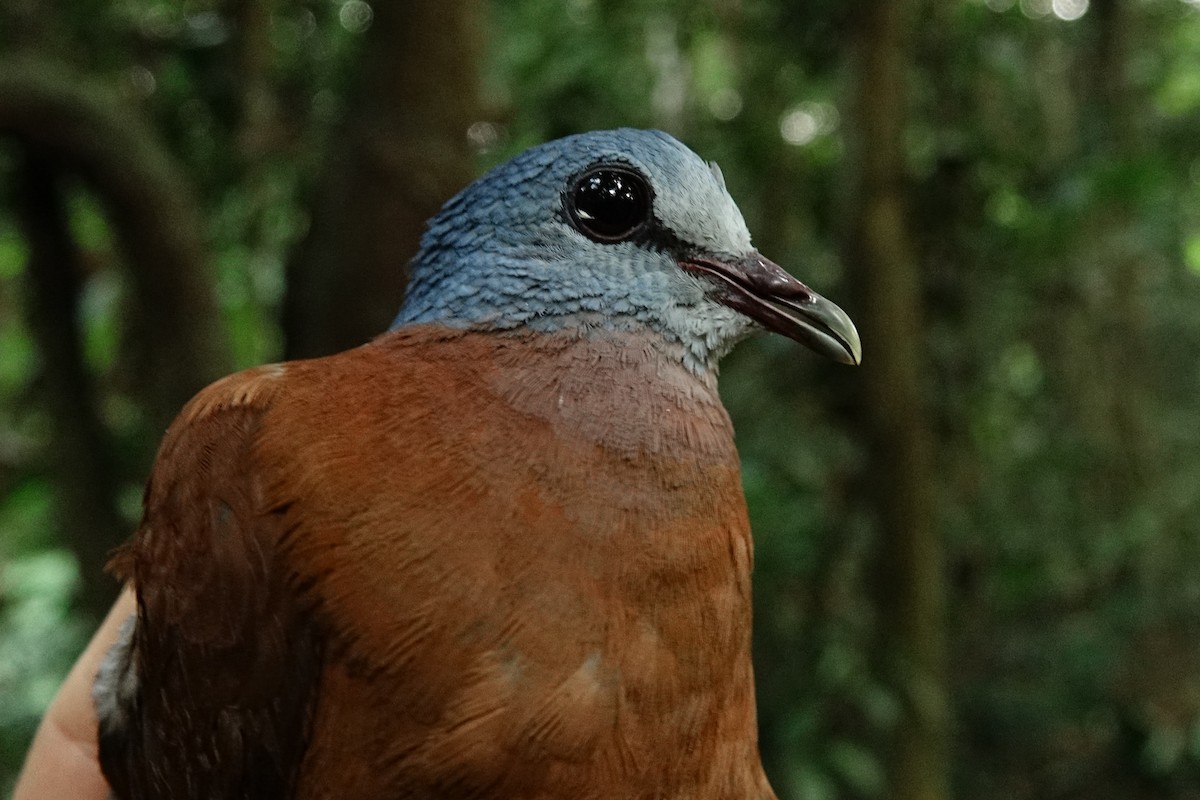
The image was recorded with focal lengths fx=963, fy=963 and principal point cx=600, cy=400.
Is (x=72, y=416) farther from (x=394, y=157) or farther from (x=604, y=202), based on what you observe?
A: (x=604, y=202)

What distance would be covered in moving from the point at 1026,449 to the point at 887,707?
2386 mm

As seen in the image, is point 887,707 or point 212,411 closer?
point 212,411

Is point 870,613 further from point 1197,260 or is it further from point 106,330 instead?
point 1197,260

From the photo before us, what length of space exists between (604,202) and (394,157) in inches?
47.5

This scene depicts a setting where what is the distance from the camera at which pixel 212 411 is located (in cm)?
107

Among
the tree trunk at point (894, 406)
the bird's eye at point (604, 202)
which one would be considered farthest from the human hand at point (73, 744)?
the tree trunk at point (894, 406)

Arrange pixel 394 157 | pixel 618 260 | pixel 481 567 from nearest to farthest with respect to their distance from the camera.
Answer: pixel 481 567 → pixel 618 260 → pixel 394 157

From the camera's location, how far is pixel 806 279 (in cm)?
305

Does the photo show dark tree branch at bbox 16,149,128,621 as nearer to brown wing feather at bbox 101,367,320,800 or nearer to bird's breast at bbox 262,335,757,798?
brown wing feather at bbox 101,367,320,800

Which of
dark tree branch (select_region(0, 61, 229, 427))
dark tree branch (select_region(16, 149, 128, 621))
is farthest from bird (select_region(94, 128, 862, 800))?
dark tree branch (select_region(16, 149, 128, 621))

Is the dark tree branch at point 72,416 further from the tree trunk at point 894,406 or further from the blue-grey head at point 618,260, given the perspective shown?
the tree trunk at point 894,406

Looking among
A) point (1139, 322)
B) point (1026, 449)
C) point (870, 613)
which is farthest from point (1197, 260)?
point (870, 613)

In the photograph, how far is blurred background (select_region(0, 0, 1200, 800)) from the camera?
2.29 meters

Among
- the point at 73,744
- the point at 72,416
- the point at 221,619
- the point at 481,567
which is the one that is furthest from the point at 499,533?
the point at 72,416
